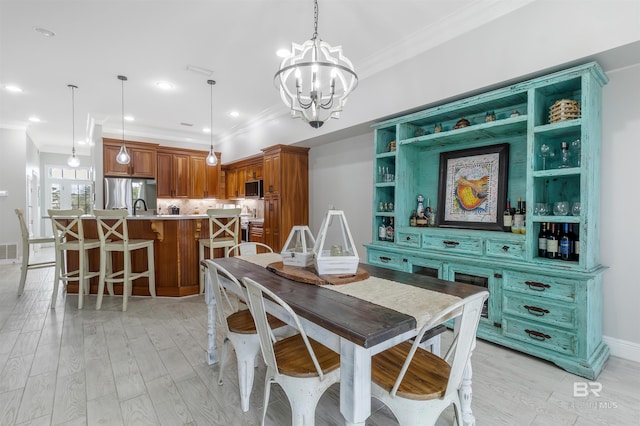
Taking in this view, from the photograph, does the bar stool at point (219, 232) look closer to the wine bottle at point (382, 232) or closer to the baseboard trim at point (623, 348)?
the wine bottle at point (382, 232)

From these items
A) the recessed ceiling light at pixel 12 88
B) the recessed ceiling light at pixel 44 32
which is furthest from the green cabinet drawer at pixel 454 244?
the recessed ceiling light at pixel 12 88

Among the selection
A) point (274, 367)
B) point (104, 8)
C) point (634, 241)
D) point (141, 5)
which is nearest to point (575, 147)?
point (634, 241)

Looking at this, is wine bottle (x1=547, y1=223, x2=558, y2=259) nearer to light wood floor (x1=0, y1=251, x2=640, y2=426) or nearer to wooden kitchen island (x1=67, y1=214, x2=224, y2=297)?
light wood floor (x1=0, y1=251, x2=640, y2=426)

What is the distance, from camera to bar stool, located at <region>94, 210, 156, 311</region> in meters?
3.66

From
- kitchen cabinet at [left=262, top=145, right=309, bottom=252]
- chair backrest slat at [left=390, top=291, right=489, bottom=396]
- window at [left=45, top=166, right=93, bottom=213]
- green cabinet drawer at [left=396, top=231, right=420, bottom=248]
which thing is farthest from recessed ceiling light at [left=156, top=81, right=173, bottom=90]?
window at [left=45, top=166, right=93, bottom=213]

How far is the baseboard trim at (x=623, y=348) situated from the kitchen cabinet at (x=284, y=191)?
4.07m

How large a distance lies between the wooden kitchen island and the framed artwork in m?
3.14

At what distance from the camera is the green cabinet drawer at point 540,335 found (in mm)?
2297

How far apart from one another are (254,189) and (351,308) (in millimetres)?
5408

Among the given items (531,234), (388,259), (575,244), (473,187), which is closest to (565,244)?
(575,244)

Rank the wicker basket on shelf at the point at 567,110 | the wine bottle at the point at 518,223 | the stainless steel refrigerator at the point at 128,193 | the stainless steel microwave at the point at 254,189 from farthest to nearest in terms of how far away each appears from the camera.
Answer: the stainless steel microwave at the point at 254,189
the stainless steel refrigerator at the point at 128,193
the wine bottle at the point at 518,223
the wicker basket on shelf at the point at 567,110

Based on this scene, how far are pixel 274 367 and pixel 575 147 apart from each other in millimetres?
2791

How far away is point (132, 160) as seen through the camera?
21.1 ft

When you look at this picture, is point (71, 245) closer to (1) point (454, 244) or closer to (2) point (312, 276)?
(2) point (312, 276)
